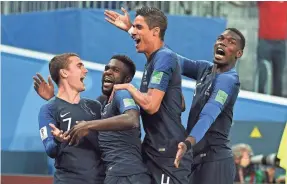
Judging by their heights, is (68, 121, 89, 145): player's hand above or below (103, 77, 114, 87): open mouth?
below

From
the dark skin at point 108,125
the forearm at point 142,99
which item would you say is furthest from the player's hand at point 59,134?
the forearm at point 142,99

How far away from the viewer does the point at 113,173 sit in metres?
5.83

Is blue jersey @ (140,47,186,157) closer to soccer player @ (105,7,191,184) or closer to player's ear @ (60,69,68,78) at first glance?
soccer player @ (105,7,191,184)

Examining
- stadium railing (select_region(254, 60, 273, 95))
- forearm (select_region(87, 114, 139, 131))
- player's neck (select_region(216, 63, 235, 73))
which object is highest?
player's neck (select_region(216, 63, 235, 73))

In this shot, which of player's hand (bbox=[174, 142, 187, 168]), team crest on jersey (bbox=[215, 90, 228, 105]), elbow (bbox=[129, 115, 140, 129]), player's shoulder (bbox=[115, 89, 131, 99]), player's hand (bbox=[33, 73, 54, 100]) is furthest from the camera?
player's hand (bbox=[33, 73, 54, 100])

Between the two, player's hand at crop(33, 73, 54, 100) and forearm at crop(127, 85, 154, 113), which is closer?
forearm at crop(127, 85, 154, 113)

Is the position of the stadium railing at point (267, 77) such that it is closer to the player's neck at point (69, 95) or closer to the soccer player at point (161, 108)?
the player's neck at point (69, 95)

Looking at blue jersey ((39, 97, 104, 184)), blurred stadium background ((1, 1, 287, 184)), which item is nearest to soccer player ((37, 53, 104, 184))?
blue jersey ((39, 97, 104, 184))

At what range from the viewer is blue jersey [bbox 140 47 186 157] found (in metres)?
5.75

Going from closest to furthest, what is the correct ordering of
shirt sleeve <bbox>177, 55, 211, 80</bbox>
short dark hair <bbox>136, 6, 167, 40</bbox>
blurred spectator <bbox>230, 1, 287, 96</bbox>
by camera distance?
short dark hair <bbox>136, 6, 167, 40</bbox>
shirt sleeve <bbox>177, 55, 211, 80</bbox>
blurred spectator <bbox>230, 1, 287, 96</bbox>

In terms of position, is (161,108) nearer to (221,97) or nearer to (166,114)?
(166,114)

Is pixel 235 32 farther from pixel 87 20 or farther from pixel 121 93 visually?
pixel 87 20

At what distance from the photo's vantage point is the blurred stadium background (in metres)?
10.3

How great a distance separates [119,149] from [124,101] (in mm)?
358
